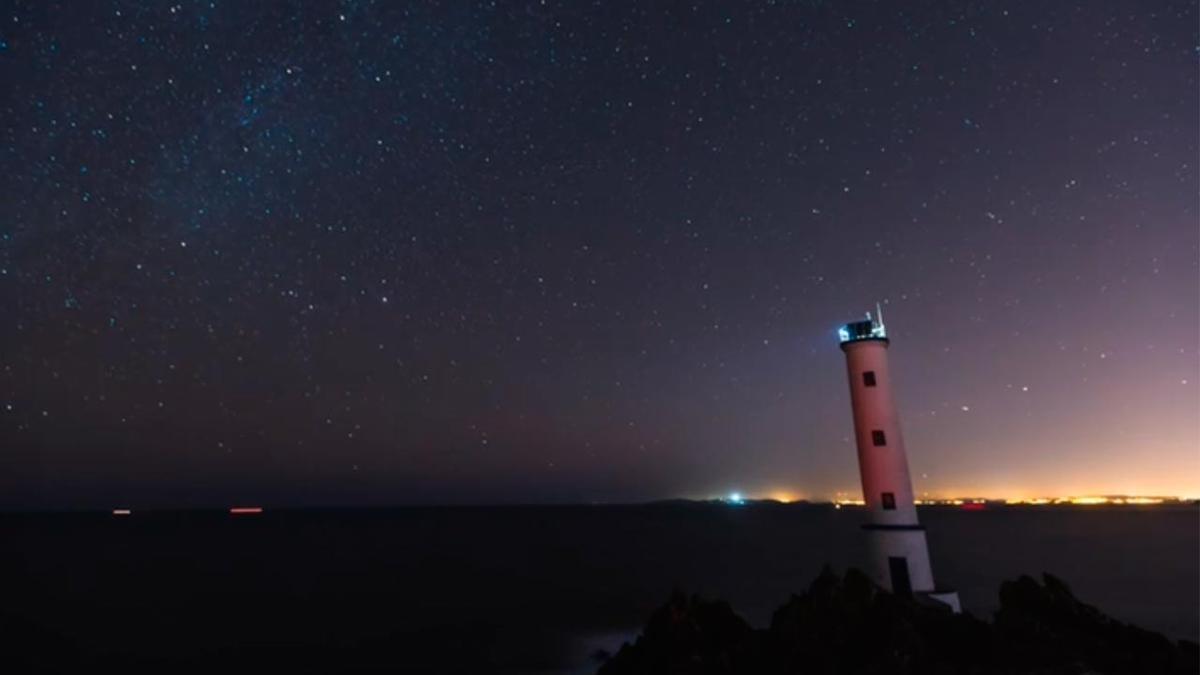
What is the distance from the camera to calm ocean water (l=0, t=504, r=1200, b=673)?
133 ft

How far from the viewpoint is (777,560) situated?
8325 centimetres

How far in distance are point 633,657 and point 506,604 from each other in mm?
36817

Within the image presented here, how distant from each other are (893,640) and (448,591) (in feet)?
171

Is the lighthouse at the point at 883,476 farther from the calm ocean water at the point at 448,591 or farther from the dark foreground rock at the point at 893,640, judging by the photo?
the calm ocean water at the point at 448,591

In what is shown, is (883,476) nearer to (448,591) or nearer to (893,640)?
(893,640)

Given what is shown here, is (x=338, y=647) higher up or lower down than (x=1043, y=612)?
lower down

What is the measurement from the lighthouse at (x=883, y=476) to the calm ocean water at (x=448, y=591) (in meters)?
7.13

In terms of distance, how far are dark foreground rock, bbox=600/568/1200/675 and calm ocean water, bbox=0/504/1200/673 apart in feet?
15.0

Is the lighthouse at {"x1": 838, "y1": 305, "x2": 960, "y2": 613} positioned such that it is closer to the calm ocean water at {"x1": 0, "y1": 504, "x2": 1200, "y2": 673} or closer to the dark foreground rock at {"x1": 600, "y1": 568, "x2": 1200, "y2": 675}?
the dark foreground rock at {"x1": 600, "y1": 568, "x2": 1200, "y2": 675}

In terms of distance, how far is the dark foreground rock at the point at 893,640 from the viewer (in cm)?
1631

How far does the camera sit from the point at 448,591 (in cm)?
6322

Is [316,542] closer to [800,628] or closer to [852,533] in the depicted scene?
[852,533]

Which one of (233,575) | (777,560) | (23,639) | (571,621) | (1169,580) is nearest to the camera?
(23,639)

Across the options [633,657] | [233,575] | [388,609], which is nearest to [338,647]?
[388,609]
